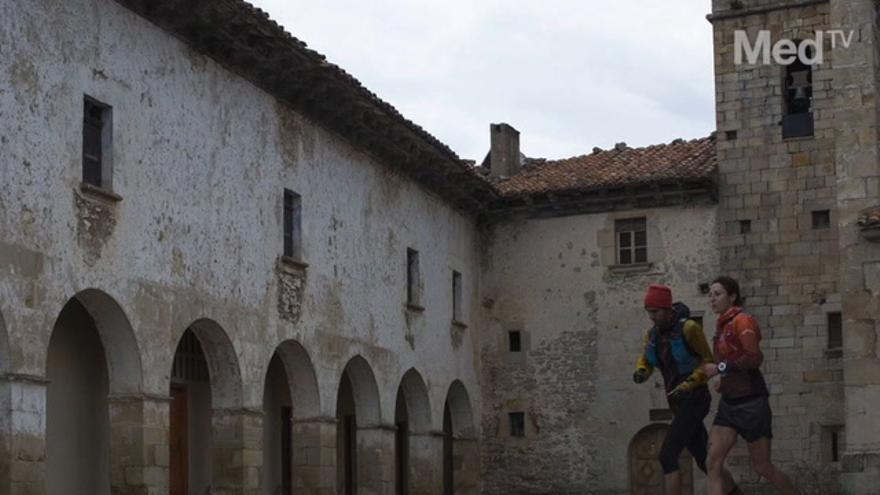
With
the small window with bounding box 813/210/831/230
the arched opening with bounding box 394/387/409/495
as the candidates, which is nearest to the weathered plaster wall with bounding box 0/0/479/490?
the arched opening with bounding box 394/387/409/495

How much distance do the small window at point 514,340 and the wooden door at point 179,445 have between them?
9.65 metres

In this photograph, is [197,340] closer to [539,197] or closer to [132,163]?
[132,163]

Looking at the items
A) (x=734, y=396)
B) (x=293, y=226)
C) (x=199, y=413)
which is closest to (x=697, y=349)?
(x=734, y=396)

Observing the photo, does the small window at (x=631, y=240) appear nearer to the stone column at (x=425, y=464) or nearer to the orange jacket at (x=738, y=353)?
the stone column at (x=425, y=464)

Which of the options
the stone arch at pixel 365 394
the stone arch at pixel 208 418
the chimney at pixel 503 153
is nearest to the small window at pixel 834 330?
the chimney at pixel 503 153

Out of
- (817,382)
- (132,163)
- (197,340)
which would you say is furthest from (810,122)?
(132,163)

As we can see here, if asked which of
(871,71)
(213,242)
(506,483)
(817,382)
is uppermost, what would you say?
(871,71)

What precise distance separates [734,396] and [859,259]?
8.42 m

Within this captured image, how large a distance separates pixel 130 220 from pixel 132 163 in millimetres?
723

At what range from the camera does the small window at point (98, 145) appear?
18594 mm

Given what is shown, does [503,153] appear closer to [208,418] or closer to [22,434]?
[208,418]

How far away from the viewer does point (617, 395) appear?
3077 centimetres

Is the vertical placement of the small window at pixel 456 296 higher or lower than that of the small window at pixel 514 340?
higher

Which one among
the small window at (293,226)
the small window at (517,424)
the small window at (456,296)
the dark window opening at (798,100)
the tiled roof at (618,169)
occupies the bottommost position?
the small window at (517,424)
